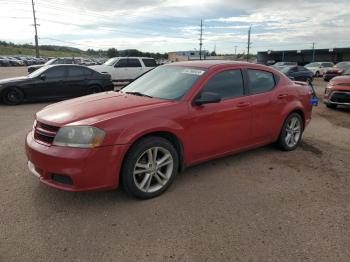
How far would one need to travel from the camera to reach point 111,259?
9.43 ft

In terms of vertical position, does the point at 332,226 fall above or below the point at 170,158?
below

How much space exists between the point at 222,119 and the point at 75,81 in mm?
9248

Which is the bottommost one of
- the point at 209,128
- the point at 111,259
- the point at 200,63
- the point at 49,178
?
the point at 111,259

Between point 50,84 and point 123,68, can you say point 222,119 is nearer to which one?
point 50,84

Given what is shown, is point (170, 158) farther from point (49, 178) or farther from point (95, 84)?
point (95, 84)

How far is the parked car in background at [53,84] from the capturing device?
37.8 ft

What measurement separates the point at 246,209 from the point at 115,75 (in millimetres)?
15079

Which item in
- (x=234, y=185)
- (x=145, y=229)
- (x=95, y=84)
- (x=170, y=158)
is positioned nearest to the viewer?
(x=145, y=229)

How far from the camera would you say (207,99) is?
4301 millimetres

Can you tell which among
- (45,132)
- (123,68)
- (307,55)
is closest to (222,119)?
(45,132)

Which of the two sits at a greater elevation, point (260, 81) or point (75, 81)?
point (260, 81)

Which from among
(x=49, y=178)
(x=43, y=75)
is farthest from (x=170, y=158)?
(x=43, y=75)

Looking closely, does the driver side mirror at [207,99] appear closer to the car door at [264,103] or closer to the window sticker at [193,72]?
the window sticker at [193,72]

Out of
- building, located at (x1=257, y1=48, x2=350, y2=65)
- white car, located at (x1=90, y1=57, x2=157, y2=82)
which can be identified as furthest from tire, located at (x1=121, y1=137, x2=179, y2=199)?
building, located at (x1=257, y1=48, x2=350, y2=65)
